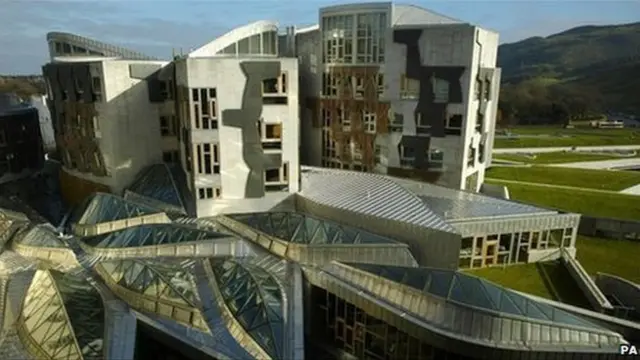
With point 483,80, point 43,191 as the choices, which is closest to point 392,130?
point 483,80

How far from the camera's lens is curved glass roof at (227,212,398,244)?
76.7ft

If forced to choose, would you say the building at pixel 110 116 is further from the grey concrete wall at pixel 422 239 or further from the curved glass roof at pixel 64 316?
the grey concrete wall at pixel 422 239

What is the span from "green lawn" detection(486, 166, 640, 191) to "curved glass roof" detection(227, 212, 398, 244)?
31646mm

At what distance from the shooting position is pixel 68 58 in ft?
141

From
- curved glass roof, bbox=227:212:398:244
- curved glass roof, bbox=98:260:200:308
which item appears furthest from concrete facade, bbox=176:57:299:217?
curved glass roof, bbox=98:260:200:308

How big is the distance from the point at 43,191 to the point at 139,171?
16.0 m

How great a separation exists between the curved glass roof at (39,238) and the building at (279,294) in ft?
0.35

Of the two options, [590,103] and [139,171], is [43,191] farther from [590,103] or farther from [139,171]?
[590,103]

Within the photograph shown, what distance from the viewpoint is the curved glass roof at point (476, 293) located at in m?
16.8

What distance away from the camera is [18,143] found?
43812 millimetres

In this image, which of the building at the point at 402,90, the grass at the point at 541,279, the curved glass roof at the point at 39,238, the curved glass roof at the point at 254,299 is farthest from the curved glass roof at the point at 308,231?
the building at the point at 402,90

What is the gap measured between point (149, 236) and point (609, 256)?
30793mm

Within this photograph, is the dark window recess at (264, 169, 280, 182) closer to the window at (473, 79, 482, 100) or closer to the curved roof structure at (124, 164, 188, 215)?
the curved roof structure at (124, 164, 188, 215)

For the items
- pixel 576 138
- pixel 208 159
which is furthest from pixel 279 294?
pixel 576 138
